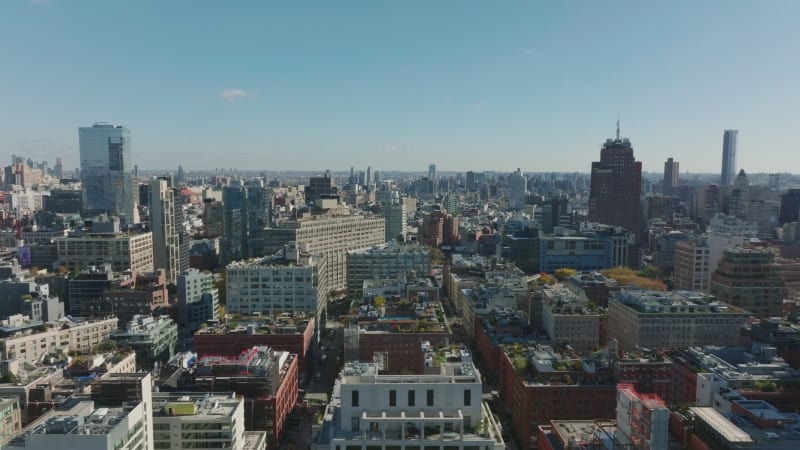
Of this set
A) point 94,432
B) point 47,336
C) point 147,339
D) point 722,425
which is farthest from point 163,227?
point 722,425

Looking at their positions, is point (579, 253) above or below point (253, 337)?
above

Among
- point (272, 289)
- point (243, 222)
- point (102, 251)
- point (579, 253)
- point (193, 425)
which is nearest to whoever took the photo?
point (193, 425)

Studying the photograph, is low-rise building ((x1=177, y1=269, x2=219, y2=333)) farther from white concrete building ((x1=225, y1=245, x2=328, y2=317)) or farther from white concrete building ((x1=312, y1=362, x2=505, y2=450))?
white concrete building ((x1=312, y1=362, x2=505, y2=450))

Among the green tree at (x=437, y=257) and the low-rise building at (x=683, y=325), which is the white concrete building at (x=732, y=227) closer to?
the green tree at (x=437, y=257)

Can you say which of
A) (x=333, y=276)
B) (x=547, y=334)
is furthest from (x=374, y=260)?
(x=547, y=334)

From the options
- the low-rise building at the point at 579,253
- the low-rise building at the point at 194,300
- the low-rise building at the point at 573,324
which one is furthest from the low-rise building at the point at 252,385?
the low-rise building at the point at 579,253

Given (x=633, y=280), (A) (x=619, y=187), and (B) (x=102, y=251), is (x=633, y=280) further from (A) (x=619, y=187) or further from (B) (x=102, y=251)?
(B) (x=102, y=251)
